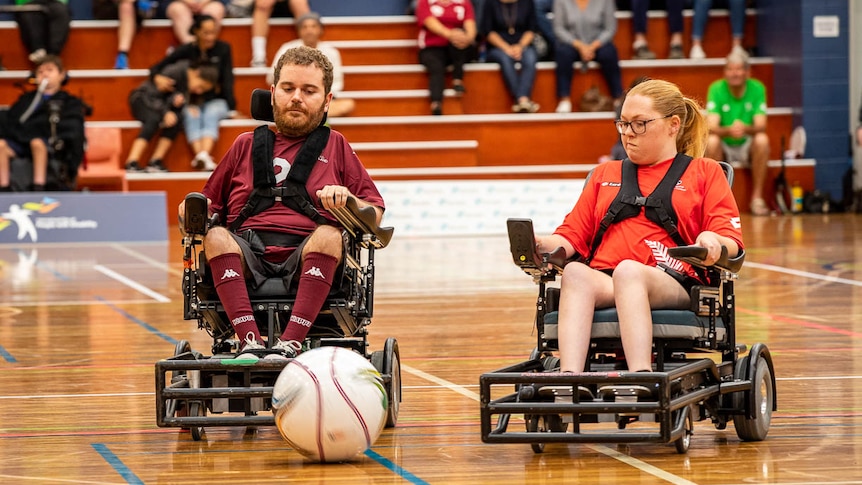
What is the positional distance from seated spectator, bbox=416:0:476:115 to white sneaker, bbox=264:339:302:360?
12.7 metres

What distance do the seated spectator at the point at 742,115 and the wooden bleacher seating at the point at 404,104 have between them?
57 cm

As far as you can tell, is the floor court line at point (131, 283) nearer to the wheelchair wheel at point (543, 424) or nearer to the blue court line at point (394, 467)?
the blue court line at point (394, 467)

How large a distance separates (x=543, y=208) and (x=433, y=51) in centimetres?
307

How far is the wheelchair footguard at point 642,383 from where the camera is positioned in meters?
4.02

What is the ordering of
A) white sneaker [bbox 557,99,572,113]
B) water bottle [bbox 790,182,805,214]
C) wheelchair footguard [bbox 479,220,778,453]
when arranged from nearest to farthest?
1. wheelchair footguard [bbox 479,220,778,453]
2. white sneaker [bbox 557,99,572,113]
3. water bottle [bbox 790,182,805,214]

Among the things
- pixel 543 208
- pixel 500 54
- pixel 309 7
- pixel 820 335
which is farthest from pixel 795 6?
pixel 820 335

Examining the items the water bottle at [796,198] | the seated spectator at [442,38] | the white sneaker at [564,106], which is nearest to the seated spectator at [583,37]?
the white sneaker at [564,106]

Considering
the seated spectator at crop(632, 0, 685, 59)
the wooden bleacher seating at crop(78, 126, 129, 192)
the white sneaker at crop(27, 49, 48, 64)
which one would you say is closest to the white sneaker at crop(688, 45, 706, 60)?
the seated spectator at crop(632, 0, 685, 59)

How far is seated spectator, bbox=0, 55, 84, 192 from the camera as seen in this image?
15.0 metres

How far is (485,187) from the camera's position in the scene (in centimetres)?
1543

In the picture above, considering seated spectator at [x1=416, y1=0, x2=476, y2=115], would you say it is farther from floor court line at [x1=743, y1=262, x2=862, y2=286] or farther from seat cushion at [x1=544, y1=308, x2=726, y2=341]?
seat cushion at [x1=544, y1=308, x2=726, y2=341]

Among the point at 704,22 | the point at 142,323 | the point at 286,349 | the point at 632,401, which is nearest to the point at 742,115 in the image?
the point at 704,22

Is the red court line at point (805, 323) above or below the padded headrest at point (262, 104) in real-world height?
below

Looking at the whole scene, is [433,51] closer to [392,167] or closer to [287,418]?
[392,167]
